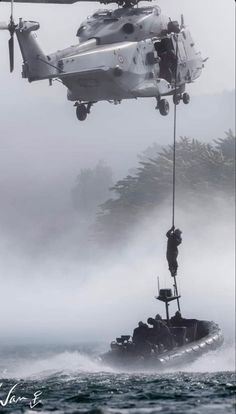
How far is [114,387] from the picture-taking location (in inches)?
1793

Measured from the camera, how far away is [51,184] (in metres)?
135

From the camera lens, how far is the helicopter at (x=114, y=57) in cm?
6034

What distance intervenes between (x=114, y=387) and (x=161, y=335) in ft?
25.2

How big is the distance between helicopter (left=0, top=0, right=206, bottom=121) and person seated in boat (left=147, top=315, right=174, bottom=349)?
14.1m

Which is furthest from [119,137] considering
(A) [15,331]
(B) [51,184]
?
(A) [15,331]

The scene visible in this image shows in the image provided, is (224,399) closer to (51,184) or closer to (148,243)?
(148,243)

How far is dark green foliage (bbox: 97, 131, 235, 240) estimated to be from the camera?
396ft

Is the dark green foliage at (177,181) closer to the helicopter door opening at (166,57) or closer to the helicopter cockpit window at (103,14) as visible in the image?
the helicopter door opening at (166,57)

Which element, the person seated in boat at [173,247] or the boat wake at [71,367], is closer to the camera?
the boat wake at [71,367]

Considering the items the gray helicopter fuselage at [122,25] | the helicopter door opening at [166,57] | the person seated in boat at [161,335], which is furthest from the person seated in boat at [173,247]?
the helicopter door opening at [166,57]

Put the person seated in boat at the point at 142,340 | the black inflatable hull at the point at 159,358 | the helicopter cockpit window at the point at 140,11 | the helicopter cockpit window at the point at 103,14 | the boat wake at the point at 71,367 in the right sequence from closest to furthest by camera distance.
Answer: the boat wake at the point at 71,367
the black inflatable hull at the point at 159,358
the person seated in boat at the point at 142,340
the helicopter cockpit window at the point at 140,11
the helicopter cockpit window at the point at 103,14

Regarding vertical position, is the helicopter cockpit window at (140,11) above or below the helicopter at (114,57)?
above

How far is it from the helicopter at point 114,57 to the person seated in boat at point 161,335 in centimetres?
1407

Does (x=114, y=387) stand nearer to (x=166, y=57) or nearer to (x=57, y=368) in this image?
(x=57, y=368)
